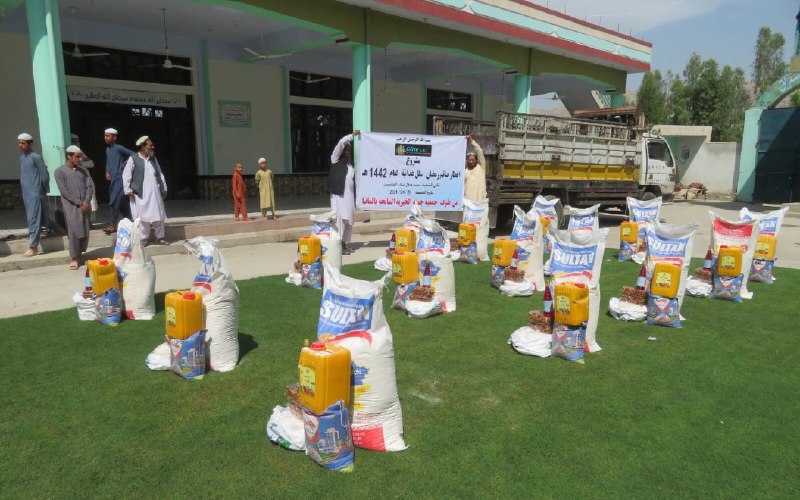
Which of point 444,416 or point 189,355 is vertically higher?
point 189,355

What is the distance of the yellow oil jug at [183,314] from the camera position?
3739 millimetres

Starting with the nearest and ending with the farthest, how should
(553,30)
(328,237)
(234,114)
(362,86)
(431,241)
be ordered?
(431,241) → (328,237) → (362,86) → (234,114) → (553,30)

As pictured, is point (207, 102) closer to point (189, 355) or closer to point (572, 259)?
point (189, 355)

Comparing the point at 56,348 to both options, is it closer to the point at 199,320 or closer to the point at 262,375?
→ the point at 199,320

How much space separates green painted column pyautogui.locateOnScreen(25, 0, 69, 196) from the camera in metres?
7.73

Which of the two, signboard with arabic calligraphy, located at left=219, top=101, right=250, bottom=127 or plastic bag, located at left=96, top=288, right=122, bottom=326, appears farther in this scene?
signboard with arabic calligraphy, located at left=219, top=101, right=250, bottom=127

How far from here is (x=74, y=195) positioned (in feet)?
23.4

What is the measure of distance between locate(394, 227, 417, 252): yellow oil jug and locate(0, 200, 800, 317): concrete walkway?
1941 millimetres

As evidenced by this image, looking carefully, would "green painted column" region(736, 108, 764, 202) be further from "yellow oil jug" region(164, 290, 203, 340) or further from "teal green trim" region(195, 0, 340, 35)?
"yellow oil jug" region(164, 290, 203, 340)

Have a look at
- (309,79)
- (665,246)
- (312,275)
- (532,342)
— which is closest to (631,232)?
(665,246)

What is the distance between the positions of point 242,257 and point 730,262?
672cm

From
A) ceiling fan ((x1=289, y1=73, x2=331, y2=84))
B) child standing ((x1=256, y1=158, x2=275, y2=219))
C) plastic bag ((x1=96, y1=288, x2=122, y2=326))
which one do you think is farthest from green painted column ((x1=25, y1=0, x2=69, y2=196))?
ceiling fan ((x1=289, y1=73, x2=331, y2=84))

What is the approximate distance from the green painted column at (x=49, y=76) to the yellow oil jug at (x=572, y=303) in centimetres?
732

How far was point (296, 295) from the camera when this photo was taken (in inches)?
245
